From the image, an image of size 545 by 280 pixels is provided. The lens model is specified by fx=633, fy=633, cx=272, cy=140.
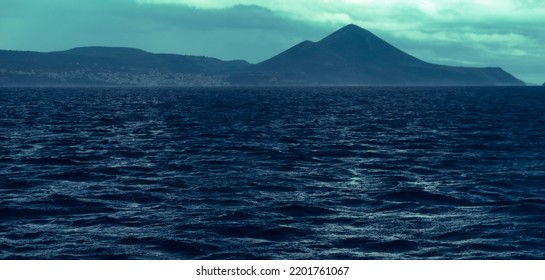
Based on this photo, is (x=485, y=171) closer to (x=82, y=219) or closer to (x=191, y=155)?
(x=191, y=155)

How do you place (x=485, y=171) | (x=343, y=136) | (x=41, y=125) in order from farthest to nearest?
(x=41, y=125) → (x=343, y=136) → (x=485, y=171)

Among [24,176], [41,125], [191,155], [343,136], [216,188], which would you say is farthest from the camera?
[41,125]

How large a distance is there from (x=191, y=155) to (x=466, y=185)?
19.4 metres

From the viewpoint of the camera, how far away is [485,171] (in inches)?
1409

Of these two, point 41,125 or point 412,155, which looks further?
point 41,125

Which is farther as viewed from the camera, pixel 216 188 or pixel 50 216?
pixel 216 188

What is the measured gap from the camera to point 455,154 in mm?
43969
